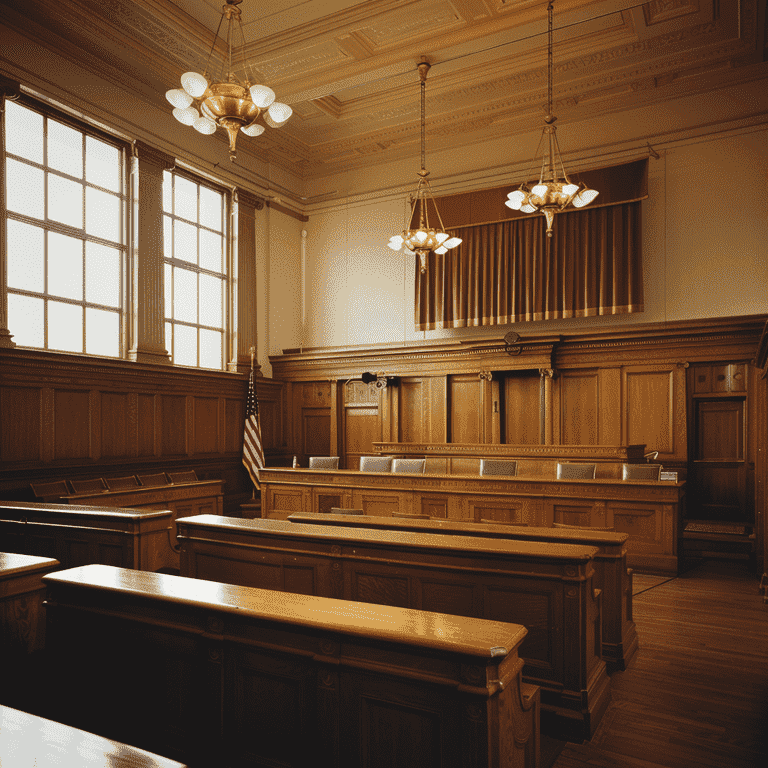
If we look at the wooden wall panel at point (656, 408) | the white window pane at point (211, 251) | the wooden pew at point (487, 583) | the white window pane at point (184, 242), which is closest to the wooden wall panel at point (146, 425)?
the white window pane at point (184, 242)

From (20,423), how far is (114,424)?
4.33 feet

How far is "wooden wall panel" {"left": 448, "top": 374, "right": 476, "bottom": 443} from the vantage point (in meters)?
10.3

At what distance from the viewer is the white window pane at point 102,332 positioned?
8672 mm

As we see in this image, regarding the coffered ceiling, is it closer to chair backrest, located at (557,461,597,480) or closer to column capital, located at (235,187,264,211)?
column capital, located at (235,187,264,211)

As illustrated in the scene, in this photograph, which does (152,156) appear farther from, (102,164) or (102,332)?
(102,332)

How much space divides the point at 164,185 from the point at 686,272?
8322mm

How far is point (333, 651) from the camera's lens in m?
1.97

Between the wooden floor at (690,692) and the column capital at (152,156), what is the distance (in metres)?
8.77

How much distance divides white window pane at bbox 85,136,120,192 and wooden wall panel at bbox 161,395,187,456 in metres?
3.24

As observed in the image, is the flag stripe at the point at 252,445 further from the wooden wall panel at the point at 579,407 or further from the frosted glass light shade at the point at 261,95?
the frosted glass light shade at the point at 261,95

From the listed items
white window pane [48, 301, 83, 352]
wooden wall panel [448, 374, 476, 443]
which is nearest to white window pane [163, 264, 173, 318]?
white window pane [48, 301, 83, 352]

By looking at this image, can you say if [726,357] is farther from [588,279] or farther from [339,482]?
[339,482]

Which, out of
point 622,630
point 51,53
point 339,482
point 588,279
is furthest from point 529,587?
point 51,53

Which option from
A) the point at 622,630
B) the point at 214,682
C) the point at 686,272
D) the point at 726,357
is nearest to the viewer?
the point at 214,682
